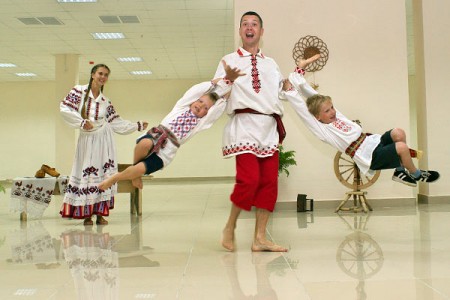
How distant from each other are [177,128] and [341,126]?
48.2 inches

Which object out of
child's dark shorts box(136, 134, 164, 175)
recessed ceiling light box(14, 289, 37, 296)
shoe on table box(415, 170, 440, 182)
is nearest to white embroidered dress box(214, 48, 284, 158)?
child's dark shorts box(136, 134, 164, 175)

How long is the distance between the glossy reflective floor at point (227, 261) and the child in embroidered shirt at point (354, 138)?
1.84 ft

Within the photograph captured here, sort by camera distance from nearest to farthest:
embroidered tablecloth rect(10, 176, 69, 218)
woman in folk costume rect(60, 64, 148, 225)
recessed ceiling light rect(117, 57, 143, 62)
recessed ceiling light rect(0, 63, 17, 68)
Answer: woman in folk costume rect(60, 64, 148, 225) < embroidered tablecloth rect(10, 176, 69, 218) < recessed ceiling light rect(117, 57, 143, 62) < recessed ceiling light rect(0, 63, 17, 68)

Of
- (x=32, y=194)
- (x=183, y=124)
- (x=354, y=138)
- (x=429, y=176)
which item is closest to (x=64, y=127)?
(x=32, y=194)

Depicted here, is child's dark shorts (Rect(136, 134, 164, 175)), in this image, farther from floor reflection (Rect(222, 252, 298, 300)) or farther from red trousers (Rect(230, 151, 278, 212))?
floor reflection (Rect(222, 252, 298, 300))

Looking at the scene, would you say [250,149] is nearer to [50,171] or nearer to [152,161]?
[152,161]

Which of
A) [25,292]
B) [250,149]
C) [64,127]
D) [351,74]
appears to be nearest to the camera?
[25,292]

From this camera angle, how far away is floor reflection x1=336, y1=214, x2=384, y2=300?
2.94 metres

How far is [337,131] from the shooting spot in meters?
4.00

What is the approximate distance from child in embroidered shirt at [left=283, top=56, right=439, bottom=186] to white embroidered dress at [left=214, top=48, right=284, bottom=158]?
0.61 feet

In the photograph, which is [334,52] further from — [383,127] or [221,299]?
[221,299]

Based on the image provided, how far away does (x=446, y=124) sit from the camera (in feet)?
25.8

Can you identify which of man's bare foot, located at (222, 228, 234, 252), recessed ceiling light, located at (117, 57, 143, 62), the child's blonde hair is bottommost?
man's bare foot, located at (222, 228, 234, 252)

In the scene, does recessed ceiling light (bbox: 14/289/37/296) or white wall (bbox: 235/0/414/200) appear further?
white wall (bbox: 235/0/414/200)
